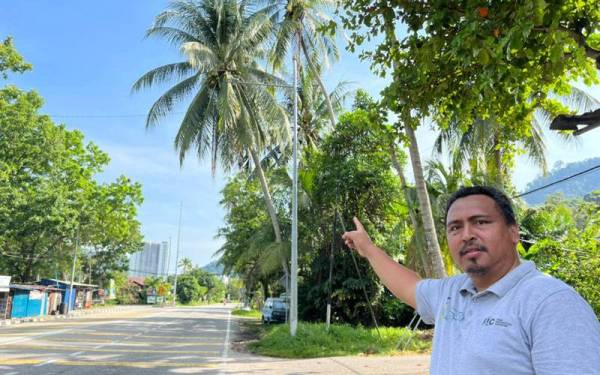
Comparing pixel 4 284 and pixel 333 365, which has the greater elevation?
pixel 4 284

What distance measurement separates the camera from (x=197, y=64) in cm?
1866

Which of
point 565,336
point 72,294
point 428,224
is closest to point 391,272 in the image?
point 565,336

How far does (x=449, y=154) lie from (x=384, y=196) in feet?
20.0

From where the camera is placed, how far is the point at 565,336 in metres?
1.46

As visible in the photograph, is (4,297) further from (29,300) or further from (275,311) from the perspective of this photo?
(275,311)

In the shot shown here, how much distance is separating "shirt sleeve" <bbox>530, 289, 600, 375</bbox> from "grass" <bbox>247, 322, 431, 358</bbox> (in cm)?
1306

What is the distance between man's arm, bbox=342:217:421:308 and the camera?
252cm

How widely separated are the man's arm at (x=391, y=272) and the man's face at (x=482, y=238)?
1.85 feet

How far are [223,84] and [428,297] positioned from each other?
18.7 metres

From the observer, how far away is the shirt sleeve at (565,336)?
142 cm

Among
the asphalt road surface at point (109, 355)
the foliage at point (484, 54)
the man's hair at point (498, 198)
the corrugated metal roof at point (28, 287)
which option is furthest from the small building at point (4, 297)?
the man's hair at point (498, 198)

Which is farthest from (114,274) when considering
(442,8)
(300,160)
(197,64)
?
(442,8)

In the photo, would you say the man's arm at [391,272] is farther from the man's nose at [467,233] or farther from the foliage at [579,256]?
the foliage at [579,256]

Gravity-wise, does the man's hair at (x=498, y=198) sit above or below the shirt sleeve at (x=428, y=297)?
above
